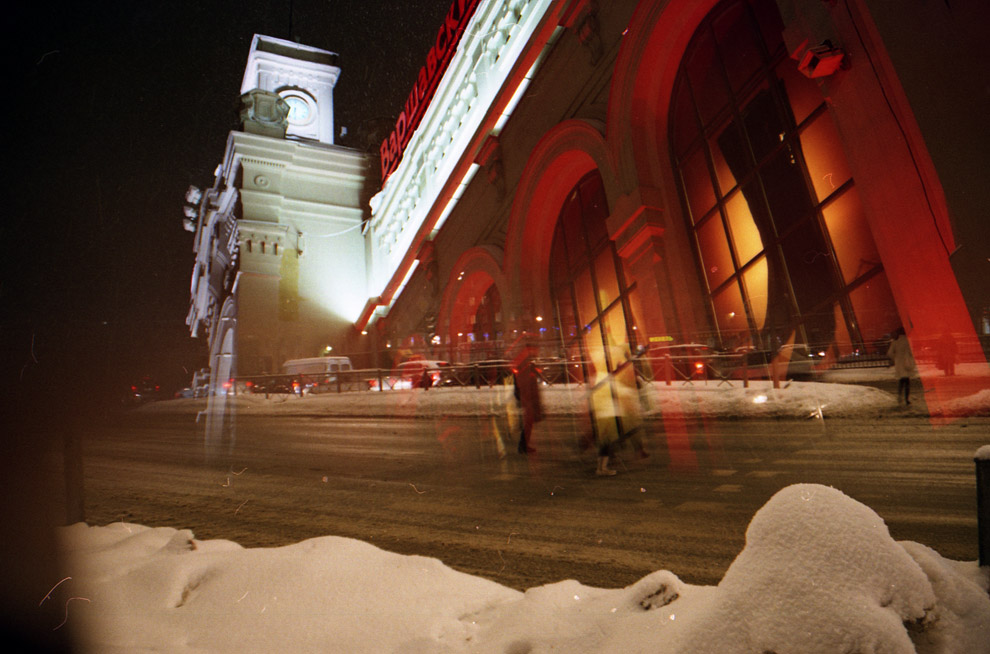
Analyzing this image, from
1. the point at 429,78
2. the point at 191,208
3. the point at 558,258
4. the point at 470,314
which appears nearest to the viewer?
the point at 558,258

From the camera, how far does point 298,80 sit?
26.3m

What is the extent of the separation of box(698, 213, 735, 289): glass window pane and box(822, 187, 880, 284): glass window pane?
1794 mm

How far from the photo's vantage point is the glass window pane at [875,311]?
250 inches

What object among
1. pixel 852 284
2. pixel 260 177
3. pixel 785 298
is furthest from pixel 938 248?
pixel 260 177

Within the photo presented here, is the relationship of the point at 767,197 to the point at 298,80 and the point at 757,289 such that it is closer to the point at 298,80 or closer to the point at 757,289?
the point at 757,289

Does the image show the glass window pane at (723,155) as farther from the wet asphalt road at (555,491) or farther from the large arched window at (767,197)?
the wet asphalt road at (555,491)

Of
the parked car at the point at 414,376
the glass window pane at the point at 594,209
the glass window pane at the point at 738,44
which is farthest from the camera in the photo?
the parked car at the point at 414,376

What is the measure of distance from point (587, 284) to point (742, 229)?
165 inches

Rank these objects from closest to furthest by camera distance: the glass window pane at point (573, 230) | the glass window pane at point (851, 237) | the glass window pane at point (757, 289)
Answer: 1. the glass window pane at point (851, 237)
2. the glass window pane at point (757, 289)
3. the glass window pane at point (573, 230)

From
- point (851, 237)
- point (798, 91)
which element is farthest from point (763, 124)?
point (851, 237)

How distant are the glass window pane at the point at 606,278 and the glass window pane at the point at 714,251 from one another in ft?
7.88

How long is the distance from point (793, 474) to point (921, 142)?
3.96m

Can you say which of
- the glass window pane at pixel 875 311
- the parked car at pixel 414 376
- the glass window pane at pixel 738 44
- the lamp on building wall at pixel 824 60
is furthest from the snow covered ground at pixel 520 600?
the parked car at pixel 414 376

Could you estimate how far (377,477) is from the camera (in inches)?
193
